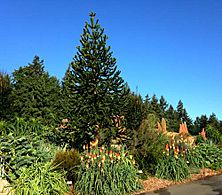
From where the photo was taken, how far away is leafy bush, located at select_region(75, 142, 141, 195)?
20.4ft

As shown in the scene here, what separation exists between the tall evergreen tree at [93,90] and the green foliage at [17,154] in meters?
2.69

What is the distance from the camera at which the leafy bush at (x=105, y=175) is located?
6227 millimetres

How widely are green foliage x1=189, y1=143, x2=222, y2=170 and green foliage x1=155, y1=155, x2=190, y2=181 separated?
1.31m

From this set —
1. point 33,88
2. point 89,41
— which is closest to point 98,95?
point 89,41

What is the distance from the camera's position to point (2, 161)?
611cm

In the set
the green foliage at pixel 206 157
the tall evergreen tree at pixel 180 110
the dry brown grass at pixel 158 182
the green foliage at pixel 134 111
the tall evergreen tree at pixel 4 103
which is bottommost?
the dry brown grass at pixel 158 182

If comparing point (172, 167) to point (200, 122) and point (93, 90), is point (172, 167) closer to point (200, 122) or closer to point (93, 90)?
point (93, 90)

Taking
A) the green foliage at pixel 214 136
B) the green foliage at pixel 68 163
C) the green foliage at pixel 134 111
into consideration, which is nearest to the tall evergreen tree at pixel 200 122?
the green foliage at pixel 214 136

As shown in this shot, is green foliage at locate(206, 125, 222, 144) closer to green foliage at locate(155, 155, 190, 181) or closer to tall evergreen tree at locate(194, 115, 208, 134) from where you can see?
green foliage at locate(155, 155, 190, 181)

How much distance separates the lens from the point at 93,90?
30.8 ft

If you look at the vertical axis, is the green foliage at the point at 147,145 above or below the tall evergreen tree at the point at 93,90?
below

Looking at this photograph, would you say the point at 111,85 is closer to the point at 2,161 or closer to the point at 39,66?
the point at 2,161

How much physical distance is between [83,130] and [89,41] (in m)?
3.10

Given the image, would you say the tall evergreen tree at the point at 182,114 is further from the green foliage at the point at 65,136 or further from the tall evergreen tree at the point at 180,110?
the green foliage at the point at 65,136
